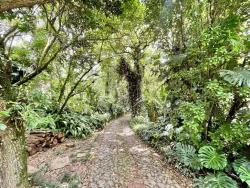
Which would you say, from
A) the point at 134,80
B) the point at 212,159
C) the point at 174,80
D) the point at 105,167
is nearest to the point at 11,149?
the point at 105,167

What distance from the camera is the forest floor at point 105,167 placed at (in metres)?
3.80

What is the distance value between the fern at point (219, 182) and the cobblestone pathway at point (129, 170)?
2.00 ft

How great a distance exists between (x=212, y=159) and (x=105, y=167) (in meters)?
2.07

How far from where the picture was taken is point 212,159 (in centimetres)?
→ 331

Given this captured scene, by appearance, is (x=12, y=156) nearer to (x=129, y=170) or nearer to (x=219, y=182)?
(x=129, y=170)

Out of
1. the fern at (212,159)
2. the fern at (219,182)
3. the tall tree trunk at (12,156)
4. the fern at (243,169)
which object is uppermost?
the tall tree trunk at (12,156)

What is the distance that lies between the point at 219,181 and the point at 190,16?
3.19 m

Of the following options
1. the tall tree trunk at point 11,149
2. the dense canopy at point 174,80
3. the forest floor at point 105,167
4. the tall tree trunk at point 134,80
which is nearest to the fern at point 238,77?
the dense canopy at point 174,80

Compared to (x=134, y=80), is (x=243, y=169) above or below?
below

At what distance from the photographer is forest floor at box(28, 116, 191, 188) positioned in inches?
150

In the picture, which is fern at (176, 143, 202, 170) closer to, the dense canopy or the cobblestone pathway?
the dense canopy

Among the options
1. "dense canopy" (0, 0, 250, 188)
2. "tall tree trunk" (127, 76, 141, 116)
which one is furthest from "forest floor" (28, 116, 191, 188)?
"tall tree trunk" (127, 76, 141, 116)

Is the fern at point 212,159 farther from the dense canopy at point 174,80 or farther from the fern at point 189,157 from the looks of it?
the fern at point 189,157

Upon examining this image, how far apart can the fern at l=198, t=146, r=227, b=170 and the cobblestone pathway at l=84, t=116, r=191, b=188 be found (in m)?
0.75
